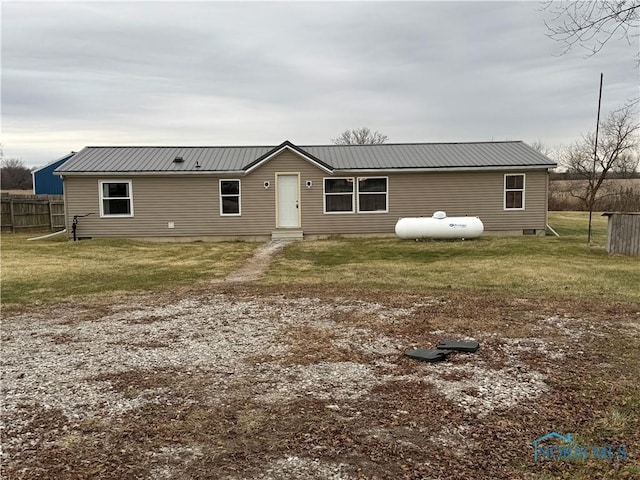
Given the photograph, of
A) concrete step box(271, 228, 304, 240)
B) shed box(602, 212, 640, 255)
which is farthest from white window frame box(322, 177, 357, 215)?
shed box(602, 212, 640, 255)

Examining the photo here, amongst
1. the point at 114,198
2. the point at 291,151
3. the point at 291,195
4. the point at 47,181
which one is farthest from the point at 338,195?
the point at 47,181

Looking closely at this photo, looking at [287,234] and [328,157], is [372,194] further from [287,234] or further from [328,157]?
[287,234]

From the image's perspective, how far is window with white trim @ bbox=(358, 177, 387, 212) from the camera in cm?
1759

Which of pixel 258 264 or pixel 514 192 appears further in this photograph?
pixel 514 192

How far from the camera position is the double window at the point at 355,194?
17.5 metres

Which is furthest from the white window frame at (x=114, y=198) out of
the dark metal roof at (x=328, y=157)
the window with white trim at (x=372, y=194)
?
the window with white trim at (x=372, y=194)

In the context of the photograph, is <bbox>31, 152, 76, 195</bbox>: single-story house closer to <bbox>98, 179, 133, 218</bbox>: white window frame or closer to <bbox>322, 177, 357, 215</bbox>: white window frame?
<bbox>98, 179, 133, 218</bbox>: white window frame

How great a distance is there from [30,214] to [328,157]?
46.9 ft

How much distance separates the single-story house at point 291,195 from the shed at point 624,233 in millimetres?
4972

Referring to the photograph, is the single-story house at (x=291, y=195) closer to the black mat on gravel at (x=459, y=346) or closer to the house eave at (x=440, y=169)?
the house eave at (x=440, y=169)

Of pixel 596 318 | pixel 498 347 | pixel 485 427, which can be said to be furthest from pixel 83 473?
pixel 596 318

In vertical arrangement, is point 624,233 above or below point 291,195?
below

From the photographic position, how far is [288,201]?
57.2 feet

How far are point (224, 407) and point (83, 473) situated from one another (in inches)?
43.9
